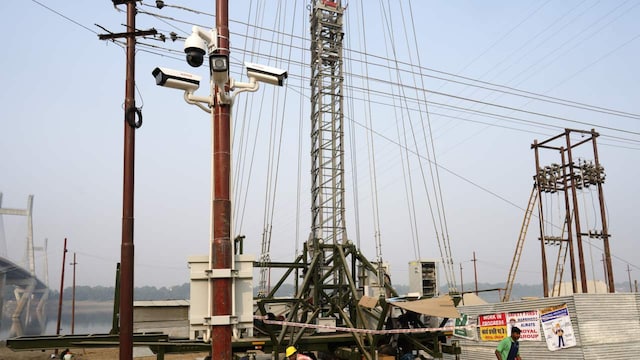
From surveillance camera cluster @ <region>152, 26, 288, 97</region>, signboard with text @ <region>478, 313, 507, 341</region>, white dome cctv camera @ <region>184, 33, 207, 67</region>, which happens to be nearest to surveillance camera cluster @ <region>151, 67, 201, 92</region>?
surveillance camera cluster @ <region>152, 26, 288, 97</region>

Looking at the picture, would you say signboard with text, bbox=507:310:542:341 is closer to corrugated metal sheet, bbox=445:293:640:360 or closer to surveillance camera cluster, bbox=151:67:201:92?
corrugated metal sheet, bbox=445:293:640:360

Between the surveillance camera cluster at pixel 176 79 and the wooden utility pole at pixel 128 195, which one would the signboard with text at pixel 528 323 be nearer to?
the wooden utility pole at pixel 128 195

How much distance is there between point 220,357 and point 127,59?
30.4ft

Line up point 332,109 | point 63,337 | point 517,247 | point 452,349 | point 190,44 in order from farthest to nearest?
point 517,247 → point 332,109 → point 452,349 → point 63,337 → point 190,44

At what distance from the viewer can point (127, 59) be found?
12.8 meters

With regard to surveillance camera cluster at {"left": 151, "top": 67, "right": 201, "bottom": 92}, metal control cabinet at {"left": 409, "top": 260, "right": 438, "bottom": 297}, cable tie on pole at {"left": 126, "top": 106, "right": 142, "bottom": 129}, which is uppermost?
cable tie on pole at {"left": 126, "top": 106, "right": 142, "bottom": 129}

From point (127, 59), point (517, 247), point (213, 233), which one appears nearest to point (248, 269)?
point (213, 233)

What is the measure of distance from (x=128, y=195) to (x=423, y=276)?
1746 cm

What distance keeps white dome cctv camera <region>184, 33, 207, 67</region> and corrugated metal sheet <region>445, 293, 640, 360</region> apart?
1175 centimetres

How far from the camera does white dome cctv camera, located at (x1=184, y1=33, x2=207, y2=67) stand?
661cm

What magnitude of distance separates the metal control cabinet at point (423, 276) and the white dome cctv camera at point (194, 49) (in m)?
20.1

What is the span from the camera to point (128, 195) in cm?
1177

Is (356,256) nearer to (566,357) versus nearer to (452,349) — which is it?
(452,349)

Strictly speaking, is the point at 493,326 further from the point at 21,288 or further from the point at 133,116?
the point at 21,288
